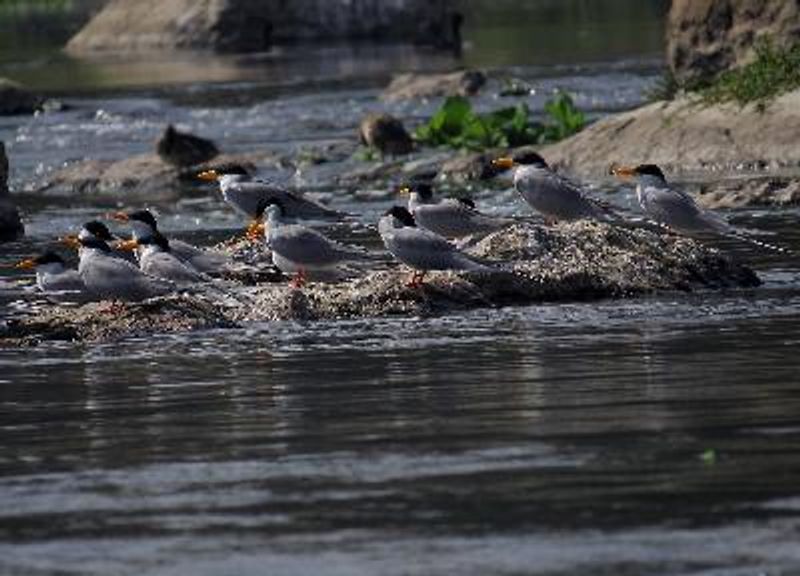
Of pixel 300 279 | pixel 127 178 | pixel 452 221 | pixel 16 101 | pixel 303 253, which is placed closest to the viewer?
pixel 303 253

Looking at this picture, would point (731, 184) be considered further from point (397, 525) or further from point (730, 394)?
point (397, 525)

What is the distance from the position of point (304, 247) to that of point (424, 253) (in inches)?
35.5

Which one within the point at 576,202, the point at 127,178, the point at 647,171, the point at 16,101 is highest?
the point at 647,171

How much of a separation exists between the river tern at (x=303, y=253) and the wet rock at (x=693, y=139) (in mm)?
11019

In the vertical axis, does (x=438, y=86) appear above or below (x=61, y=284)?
below

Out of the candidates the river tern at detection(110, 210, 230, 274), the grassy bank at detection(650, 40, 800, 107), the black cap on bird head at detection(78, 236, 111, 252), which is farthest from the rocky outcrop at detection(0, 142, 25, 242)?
the grassy bank at detection(650, 40, 800, 107)

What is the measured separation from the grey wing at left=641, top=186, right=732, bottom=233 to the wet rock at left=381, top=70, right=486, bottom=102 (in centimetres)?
2314

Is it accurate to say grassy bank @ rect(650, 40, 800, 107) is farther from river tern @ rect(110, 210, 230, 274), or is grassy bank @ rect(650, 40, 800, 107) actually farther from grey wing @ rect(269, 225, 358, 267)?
grey wing @ rect(269, 225, 358, 267)

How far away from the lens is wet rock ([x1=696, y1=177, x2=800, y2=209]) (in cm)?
2450

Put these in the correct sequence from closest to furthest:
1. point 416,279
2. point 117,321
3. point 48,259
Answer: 1. point 117,321
2. point 416,279
3. point 48,259

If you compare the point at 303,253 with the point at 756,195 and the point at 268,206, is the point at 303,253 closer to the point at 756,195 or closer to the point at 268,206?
the point at 268,206

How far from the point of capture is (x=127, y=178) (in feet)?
105

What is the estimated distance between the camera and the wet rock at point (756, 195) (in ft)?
80.4

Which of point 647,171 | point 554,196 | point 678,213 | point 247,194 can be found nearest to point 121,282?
point 554,196
